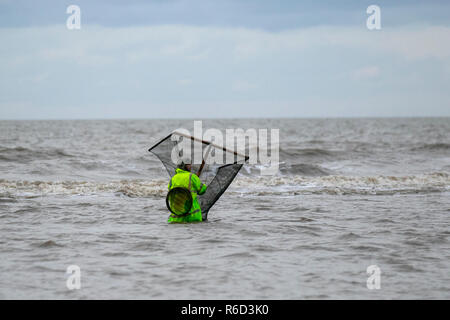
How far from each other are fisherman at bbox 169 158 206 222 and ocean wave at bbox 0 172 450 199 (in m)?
4.95

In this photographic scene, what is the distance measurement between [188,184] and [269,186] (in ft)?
25.9

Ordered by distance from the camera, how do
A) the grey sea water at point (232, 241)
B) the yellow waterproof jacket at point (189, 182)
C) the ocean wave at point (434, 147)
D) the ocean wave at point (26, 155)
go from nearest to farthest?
the grey sea water at point (232, 241), the yellow waterproof jacket at point (189, 182), the ocean wave at point (26, 155), the ocean wave at point (434, 147)

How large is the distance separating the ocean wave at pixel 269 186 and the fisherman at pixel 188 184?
4953 millimetres

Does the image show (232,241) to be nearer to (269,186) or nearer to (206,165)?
(206,165)

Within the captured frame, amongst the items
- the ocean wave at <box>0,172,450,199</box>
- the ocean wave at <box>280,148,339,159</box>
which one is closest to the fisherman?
the ocean wave at <box>0,172,450,199</box>

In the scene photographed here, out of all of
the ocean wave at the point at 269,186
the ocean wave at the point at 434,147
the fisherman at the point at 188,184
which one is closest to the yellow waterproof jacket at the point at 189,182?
the fisherman at the point at 188,184

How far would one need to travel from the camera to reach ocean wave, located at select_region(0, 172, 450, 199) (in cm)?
1504

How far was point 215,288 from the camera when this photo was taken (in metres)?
6.18

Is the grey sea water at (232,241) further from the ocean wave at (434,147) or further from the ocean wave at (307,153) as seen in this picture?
the ocean wave at (434,147)

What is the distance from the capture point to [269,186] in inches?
674

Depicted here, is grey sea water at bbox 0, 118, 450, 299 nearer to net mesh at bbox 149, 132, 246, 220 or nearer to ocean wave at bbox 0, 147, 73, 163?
net mesh at bbox 149, 132, 246, 220

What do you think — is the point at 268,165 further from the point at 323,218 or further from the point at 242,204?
the point at 323,218

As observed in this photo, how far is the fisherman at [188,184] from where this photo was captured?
954 centimetres

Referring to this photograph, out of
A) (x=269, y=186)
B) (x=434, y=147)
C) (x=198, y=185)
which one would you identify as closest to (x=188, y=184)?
(x=198, y=185)
